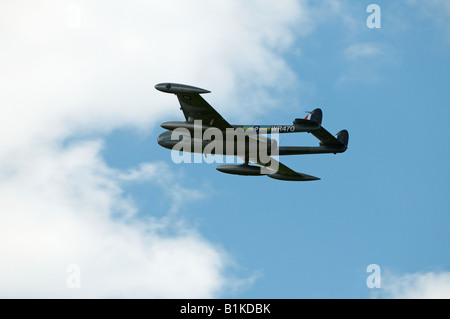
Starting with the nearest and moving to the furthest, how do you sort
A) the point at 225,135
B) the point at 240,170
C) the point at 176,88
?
the point at 176,88
the point at 225,135
the point at 240,170

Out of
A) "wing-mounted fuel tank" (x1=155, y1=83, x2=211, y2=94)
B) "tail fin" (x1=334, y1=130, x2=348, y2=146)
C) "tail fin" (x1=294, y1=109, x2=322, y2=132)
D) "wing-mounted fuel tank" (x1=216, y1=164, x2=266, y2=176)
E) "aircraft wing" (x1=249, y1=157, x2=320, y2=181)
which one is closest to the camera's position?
"tail fin" (x1=294, y1=109, x2=322, y2=132)

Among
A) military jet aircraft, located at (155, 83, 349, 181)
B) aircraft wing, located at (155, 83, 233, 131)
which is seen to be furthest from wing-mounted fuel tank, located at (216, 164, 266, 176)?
aircraft wing, located at (155, 83, 233, 131)

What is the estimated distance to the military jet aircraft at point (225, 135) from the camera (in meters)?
50.1

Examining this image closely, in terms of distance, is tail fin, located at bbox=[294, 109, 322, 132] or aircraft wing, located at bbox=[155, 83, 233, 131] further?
aircraft wing, located at bbox=[155, 83, 233, 131]

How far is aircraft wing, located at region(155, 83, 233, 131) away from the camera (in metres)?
49.2

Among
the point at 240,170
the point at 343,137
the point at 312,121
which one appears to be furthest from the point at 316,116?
the point at 240,170

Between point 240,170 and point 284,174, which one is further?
point 284,174

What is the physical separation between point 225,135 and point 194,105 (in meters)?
4.16

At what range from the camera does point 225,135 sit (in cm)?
5350

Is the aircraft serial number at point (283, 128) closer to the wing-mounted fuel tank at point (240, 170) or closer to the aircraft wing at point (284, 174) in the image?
the wing-mounted fuel tank at point (240, 170)

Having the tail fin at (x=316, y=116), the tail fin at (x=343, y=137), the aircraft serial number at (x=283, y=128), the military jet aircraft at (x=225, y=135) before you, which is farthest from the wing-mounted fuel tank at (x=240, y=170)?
the tail fin at (x=316, y=116)

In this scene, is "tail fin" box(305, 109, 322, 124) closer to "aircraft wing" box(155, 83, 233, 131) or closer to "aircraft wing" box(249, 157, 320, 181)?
"aircraft wing" box(155, 83, 233, 131)

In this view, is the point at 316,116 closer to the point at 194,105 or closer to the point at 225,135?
the point at 225,135
